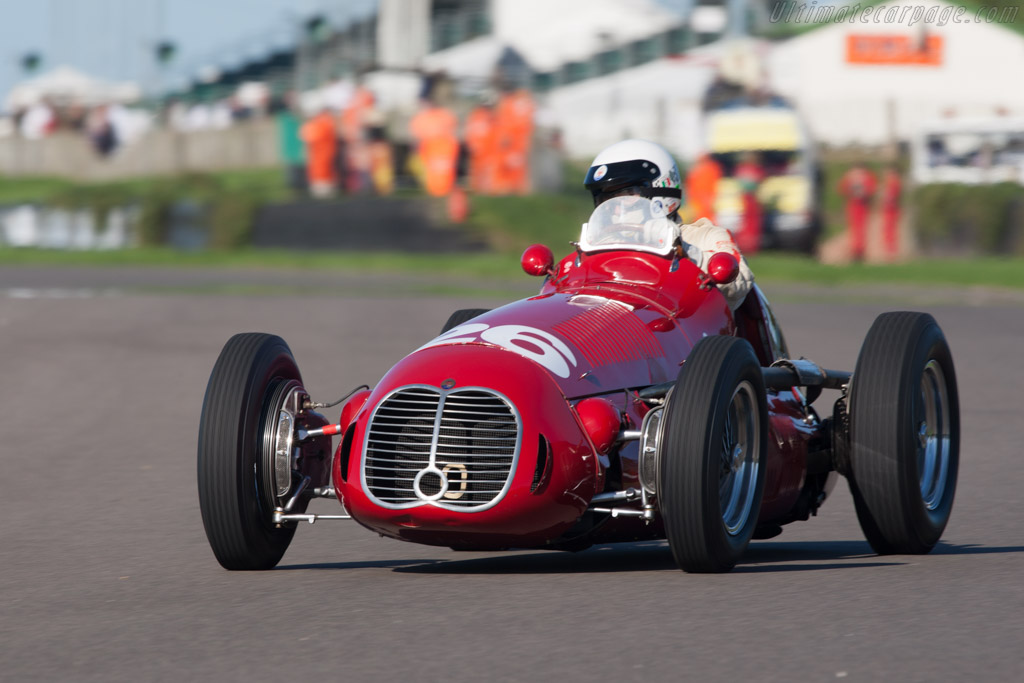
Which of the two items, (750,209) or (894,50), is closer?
(750,209)

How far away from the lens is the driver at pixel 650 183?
273 inches

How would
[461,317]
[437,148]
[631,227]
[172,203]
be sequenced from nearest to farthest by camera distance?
1. [631,227]
2. [461,317]
3. [172,203]
4. [437,148]

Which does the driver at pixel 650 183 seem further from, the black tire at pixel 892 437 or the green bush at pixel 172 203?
the green bush at pixel 172 203

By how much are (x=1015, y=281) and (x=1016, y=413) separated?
1285 cm

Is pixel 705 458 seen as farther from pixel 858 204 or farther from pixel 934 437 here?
pixel 858 204

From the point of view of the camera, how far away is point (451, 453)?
5.49 m

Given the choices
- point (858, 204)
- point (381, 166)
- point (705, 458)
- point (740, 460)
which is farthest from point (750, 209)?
point (705, 458)

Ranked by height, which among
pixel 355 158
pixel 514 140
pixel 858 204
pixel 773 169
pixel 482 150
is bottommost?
pixel 858 204

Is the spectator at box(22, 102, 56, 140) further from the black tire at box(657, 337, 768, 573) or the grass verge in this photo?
the black tire at box(657, 337, 768, 573)

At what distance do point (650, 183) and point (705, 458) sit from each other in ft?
5.95

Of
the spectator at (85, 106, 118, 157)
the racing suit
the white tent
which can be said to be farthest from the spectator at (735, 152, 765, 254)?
the white tent

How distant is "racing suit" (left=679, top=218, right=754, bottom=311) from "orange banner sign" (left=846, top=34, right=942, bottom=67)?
4535cm

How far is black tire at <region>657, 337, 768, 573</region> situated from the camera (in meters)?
5.41

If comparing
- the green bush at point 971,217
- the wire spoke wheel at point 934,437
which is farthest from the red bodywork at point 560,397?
the green bush at point 971,217
